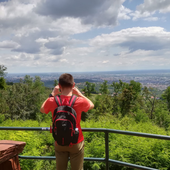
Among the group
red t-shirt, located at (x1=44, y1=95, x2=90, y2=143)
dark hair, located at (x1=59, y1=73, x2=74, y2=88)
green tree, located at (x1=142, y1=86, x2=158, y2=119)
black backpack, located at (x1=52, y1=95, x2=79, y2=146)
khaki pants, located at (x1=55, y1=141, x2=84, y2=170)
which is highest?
dark hair, located at (x1=59, y1=73, x2=74, y2=88)

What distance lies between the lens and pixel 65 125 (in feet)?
6.01

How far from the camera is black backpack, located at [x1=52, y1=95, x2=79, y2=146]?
6.04 ft

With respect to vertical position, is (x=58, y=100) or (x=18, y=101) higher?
(x=58, y=100)

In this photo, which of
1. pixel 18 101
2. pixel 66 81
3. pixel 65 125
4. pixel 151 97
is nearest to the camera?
pixel 65 125

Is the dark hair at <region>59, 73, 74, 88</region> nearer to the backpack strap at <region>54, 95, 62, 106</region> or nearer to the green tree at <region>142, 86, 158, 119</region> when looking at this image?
the backpack strap at <region>54, 95, 62, 106</region>

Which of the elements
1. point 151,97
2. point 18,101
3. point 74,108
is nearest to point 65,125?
point 74,108

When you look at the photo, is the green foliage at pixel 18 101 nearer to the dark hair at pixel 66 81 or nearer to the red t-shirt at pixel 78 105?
the red t-shirt at pixel 78 105

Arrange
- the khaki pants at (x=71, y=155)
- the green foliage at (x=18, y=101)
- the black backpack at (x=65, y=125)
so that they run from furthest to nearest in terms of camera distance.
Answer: the green foliage at (x=18, y=101) < the khaki pants at (x=71, y=155) < the black backpack at (x=65, y=125)

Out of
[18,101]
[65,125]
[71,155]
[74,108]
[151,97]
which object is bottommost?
[151,97]

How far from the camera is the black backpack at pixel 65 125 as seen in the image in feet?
6.04

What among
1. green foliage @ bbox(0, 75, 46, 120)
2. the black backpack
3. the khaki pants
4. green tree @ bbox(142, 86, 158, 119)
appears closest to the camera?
the black backpack

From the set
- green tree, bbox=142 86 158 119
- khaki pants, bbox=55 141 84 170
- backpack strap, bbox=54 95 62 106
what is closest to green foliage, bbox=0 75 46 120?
green tree, bbox=142 86 158 119

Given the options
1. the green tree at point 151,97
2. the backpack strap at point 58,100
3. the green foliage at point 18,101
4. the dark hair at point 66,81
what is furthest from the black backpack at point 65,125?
the green tree at point 151,97

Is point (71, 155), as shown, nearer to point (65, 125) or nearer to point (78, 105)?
point (65, 125)
